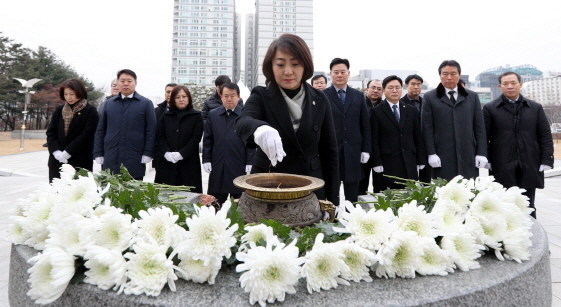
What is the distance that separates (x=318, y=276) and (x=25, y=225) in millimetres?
1273

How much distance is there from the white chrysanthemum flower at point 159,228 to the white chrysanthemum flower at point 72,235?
17 centimetres

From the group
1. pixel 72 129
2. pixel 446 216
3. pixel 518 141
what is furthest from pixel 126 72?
pixel 518 141

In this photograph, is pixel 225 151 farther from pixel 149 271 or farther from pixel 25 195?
pixel 25 195

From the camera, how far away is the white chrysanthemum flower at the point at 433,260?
1.19m

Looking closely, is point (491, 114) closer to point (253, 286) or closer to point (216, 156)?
point (216, 156)

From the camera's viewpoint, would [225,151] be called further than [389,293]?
Yes

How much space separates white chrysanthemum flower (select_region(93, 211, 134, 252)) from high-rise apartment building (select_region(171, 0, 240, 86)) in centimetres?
5782

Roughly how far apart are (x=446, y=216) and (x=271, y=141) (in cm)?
86

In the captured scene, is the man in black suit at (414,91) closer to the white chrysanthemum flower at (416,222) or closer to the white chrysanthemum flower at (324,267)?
the white chrysanthemum flower at (416,222)

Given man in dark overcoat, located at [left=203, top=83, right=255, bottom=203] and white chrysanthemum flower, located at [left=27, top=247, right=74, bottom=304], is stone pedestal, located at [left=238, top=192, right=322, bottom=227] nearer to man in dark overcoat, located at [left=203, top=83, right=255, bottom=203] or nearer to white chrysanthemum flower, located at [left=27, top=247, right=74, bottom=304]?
white chrysanthemum flower, located at [left=27, top=247, right=74, bottom=304]

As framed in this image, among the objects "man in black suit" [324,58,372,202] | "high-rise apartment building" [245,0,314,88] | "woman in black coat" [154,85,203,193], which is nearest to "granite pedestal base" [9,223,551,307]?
"man in black suit" [324,58,372,202]

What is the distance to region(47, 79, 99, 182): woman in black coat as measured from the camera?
162 inches

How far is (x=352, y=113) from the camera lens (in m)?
3.84

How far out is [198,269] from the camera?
112 centimetres
